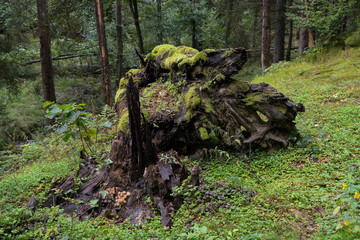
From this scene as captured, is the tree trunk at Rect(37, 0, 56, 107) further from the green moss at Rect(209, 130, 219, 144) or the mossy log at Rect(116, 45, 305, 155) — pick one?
the green moss at Rect(209, 130, 219, 144)

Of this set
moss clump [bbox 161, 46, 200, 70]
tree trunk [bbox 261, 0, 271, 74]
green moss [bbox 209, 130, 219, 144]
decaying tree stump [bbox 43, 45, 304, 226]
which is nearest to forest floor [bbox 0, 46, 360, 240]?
green moss [bbox 209, 130, 219, 144]

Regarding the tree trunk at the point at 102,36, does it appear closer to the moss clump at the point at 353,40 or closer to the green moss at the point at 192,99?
the green moss at the point at 192,99

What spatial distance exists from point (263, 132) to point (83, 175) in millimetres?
4287

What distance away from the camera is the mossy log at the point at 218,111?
469cm

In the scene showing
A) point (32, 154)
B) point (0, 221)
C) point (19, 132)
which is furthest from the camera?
point (19, 132)

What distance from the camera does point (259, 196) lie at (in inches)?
137

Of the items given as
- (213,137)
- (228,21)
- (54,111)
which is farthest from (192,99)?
(228,21)

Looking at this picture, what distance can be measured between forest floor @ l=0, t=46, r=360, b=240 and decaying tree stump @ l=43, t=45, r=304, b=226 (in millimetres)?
347

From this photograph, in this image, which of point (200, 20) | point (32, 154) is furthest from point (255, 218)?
point (200, 20)

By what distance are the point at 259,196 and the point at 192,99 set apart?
8.62ft

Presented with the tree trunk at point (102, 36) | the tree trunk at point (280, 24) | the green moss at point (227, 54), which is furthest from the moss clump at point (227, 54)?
the tree trunk at point (280, 24)

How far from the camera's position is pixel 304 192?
132 inches

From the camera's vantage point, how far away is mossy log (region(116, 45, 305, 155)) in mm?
4688

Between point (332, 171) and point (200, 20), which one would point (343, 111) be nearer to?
point (332, 171)
